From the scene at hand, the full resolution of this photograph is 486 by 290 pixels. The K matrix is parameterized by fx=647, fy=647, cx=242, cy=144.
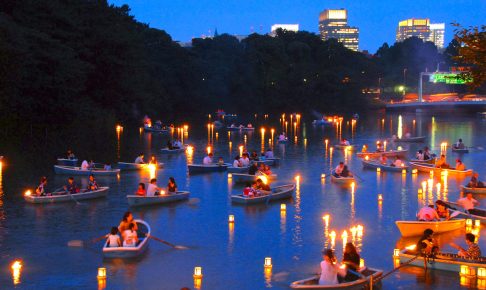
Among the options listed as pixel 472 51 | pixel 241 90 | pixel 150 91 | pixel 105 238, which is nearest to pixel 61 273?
pixel 105 238

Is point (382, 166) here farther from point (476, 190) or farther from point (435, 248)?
point (435, 248)

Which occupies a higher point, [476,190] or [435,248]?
[476,190]

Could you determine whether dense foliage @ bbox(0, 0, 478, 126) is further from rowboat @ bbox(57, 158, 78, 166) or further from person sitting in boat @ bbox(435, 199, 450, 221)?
person sitting in boat @ bbox(435, 199, 450, 221)

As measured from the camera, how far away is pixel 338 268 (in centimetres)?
1536

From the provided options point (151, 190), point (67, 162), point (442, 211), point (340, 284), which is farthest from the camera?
point (67, 162)

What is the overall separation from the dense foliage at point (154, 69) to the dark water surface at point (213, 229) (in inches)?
499

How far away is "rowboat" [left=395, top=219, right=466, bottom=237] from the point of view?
2064 cm

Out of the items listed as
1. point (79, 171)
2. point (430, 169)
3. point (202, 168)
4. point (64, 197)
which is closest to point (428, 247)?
point (64, 197)

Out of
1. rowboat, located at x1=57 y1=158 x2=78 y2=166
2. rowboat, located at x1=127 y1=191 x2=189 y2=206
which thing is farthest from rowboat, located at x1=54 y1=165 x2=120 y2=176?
rowboat, located at x1=127 y1=191 x2=189 y2=206

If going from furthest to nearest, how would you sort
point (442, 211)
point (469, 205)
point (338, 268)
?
1. point (469, 205)
2. point (442, 211)
3. point (338, 268)

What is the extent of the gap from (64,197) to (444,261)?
16124 mm

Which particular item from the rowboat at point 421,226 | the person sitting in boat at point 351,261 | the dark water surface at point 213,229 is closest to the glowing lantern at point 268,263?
the dark water surface at point 213,229

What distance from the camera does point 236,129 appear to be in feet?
246

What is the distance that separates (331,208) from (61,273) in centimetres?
1248
